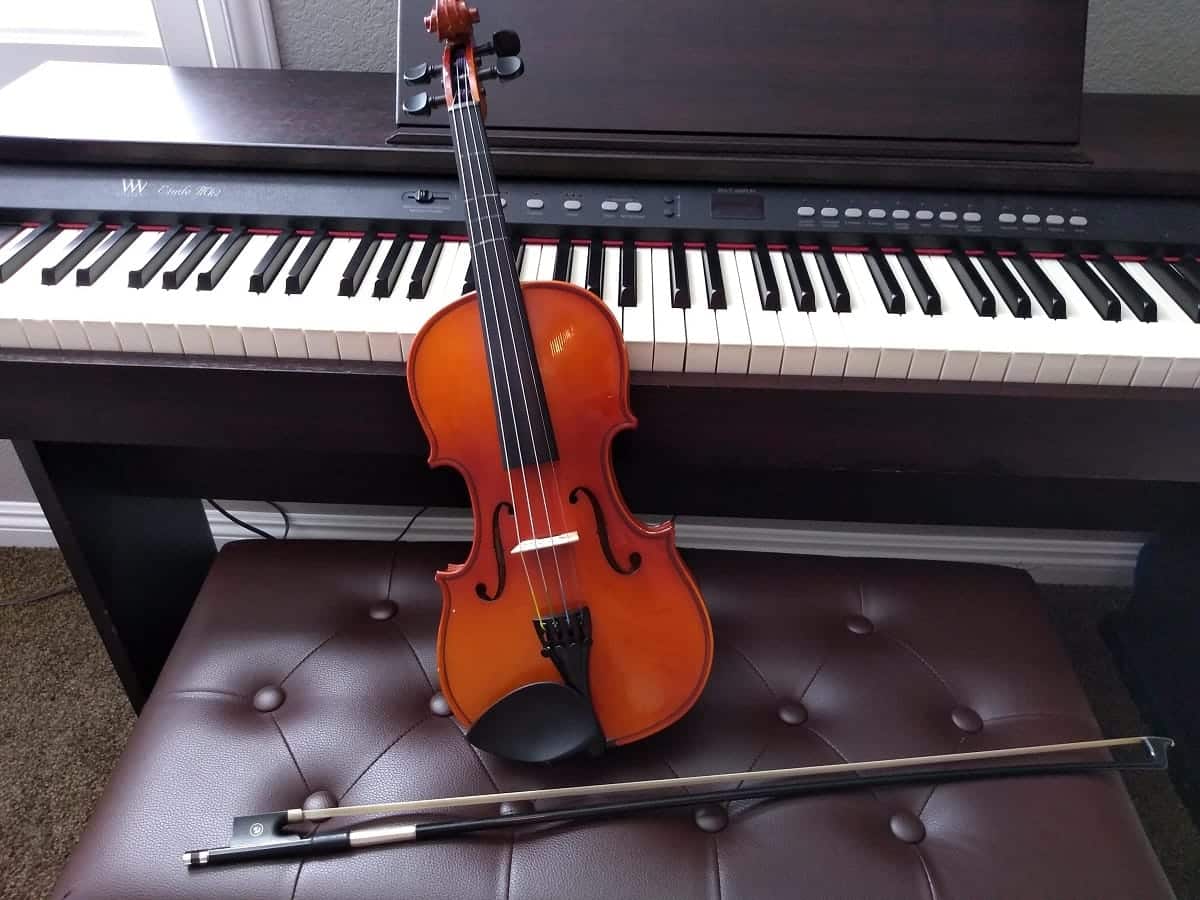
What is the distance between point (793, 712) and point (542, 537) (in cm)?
32

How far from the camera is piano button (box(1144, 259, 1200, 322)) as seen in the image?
87cm

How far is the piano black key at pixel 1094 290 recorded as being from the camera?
87cm

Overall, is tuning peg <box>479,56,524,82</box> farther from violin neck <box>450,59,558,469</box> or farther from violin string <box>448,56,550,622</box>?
violin neck <box>450,59,558,469</box>

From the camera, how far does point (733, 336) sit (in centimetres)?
83

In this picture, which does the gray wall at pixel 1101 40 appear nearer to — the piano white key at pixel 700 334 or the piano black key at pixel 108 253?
the piano black key at pixel 108 253

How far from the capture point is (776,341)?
32.6 inches

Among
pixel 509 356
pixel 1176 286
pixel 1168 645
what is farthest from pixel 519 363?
pixel 1168 645


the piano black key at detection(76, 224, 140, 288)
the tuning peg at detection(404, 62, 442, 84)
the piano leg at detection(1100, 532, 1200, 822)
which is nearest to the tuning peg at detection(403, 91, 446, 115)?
the tuning peg at detection(404, 62, 442, 84)

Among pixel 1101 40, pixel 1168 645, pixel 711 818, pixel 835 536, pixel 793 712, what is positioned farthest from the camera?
pixel 835 536

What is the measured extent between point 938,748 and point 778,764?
0.54ft

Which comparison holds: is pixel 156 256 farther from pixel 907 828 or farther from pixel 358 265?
pixel 907 828

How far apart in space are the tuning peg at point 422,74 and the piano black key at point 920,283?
20.9 inches

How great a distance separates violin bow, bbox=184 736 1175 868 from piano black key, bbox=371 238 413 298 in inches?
19.2

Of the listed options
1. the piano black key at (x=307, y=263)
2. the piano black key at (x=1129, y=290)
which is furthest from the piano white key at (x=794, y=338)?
the piano black key at (x=307, y=263)
